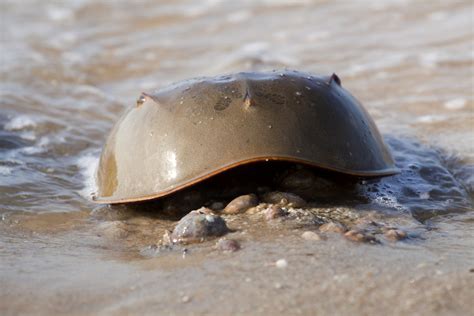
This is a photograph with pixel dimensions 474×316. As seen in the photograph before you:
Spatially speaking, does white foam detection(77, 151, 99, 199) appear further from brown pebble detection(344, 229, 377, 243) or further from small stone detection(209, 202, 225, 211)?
brown pebble detection(344, 229, 377, 243)

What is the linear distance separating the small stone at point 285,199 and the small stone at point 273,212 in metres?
0.08

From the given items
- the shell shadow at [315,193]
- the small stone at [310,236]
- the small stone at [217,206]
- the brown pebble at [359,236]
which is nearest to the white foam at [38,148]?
the shell shadow at [315,193]

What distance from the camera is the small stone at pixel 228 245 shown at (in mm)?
2395

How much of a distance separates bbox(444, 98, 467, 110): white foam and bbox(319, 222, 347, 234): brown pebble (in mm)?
2167

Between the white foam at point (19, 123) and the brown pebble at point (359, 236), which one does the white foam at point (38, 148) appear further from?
the brown pebble at point (359, 236)

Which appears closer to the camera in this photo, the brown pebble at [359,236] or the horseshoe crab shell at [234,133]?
the brown pebble at [359,236]

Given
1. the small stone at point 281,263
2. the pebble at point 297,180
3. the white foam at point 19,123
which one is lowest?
the small stone at point 281,263

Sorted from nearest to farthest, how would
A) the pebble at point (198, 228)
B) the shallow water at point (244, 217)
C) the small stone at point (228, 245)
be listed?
the shallow water at point (244, 217)
the small stone at point (228, 245)
the pebble at point (198, 228)

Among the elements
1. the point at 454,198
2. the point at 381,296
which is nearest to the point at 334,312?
the point at 381,296

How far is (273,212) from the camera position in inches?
104

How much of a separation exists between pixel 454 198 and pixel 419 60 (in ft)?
9.40

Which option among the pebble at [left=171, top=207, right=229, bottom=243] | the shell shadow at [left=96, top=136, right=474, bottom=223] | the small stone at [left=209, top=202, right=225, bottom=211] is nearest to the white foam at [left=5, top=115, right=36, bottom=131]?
the shell shadow at [left=96, top=136, right=474, bottom=223]

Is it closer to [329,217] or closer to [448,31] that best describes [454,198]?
[329,217]

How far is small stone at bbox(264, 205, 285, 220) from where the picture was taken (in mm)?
2637
